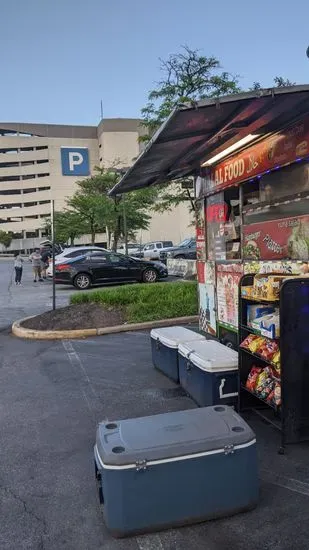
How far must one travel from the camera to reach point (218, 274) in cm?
658

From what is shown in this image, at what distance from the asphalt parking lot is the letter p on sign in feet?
14.1

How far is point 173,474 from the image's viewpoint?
2779 mm

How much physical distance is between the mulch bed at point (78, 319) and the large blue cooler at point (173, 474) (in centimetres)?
641

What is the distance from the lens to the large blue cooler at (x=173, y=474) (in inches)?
107

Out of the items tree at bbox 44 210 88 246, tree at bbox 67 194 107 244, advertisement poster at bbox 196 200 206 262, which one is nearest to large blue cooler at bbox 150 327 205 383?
advertisement poster at bbox 196 200 206 262

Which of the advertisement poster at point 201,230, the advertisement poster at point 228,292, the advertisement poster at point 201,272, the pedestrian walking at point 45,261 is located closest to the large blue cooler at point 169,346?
the advertisement poster at point 228,292

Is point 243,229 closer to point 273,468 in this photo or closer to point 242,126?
point 242,126

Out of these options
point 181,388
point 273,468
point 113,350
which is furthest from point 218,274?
point 273,468

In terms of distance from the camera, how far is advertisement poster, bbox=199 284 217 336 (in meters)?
6.73

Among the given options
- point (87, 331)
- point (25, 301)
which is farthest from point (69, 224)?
point (87, 331)

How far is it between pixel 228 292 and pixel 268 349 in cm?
215

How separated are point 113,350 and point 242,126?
14.5ft

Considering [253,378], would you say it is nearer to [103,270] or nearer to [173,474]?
[173,474]

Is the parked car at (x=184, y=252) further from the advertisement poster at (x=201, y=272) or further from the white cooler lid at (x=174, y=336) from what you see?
the white cooler lid at (x=174, y=336)
